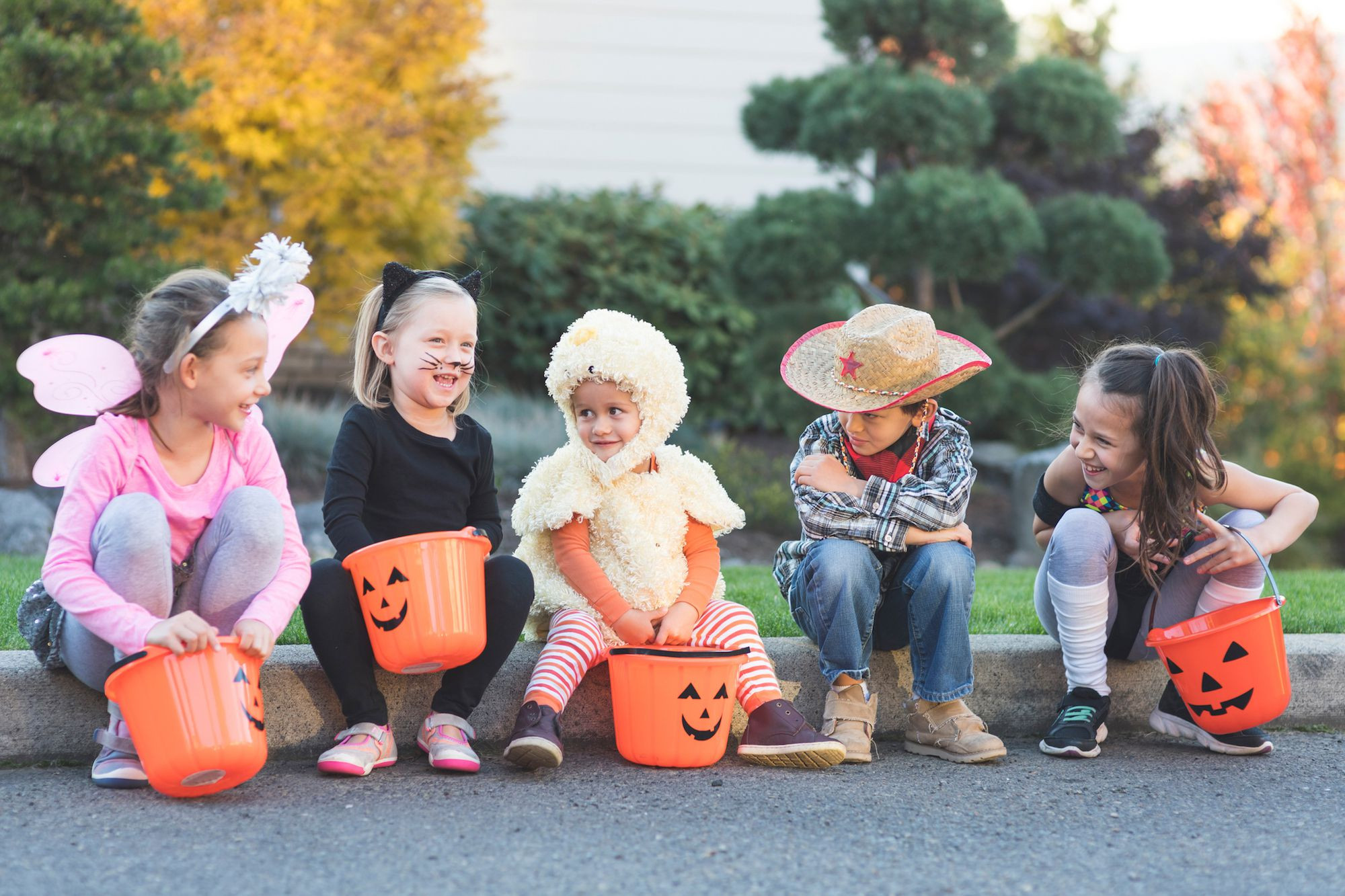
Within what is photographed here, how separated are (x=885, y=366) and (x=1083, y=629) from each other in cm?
80

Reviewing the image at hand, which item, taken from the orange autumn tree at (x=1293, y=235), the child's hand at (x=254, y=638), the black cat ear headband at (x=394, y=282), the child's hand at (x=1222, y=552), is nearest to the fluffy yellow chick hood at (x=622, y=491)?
the black cat ear headband at (x=394, y=282)

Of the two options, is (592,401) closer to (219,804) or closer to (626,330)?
(626,330)

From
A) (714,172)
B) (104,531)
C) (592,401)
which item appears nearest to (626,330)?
(592,401)

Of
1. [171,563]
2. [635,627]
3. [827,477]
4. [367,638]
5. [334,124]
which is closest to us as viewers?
[171,563]

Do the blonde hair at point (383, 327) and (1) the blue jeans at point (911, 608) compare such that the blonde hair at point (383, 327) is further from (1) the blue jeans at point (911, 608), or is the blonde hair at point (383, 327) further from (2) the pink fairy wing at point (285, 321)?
(1) the blue jeans at point (911, 608)

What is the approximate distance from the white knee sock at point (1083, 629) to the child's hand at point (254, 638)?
1820 millimetres

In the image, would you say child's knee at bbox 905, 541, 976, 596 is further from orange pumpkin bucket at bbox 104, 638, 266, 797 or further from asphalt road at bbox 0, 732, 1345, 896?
orange pumpkin bucket at bbox 104, 638, 266, 797

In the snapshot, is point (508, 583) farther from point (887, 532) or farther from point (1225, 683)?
point (1225, 683)

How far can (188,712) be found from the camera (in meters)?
2.17

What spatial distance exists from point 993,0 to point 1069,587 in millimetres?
5170

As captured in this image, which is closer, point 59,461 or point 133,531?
point 133,531

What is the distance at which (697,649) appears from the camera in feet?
8.32

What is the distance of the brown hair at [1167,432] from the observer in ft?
9.06

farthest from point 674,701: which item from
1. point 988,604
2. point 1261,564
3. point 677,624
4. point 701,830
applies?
point 988,604
